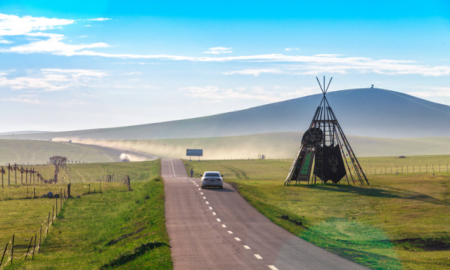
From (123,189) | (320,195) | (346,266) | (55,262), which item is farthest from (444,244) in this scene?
(123,189)

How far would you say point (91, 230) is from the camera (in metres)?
40.0

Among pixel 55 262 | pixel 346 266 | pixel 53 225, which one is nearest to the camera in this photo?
pixel 346 266

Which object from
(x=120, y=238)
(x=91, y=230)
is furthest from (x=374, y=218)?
(x=91, y=230)

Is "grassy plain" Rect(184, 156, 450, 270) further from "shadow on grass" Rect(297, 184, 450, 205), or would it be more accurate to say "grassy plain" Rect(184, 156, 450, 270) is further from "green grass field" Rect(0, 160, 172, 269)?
"green grass field" Rect(0, 160, 172, 269)

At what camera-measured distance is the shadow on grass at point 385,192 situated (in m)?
53.1

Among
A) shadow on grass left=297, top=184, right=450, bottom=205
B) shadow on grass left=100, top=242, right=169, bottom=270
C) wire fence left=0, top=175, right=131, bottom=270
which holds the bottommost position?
wire fence left=0, top=175, right=131, bottom=270

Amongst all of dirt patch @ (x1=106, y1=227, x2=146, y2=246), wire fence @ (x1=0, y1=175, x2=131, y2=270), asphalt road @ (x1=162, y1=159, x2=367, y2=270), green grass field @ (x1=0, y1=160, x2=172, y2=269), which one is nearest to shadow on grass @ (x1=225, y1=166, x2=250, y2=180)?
wire fence @ (x1=0, y1=175, x2=131, y2=270)

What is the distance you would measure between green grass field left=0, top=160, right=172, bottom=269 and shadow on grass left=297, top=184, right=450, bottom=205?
25.6m

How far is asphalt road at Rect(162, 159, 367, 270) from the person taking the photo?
2038 centimetres

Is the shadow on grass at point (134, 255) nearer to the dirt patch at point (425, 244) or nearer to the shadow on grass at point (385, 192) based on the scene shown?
the dirt patch at point (425, 244)

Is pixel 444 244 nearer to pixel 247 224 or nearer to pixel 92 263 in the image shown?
pixel 247 224

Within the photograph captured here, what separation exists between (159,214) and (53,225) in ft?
37.3

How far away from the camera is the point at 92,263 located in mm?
24984

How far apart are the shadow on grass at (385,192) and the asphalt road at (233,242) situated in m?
21.5
